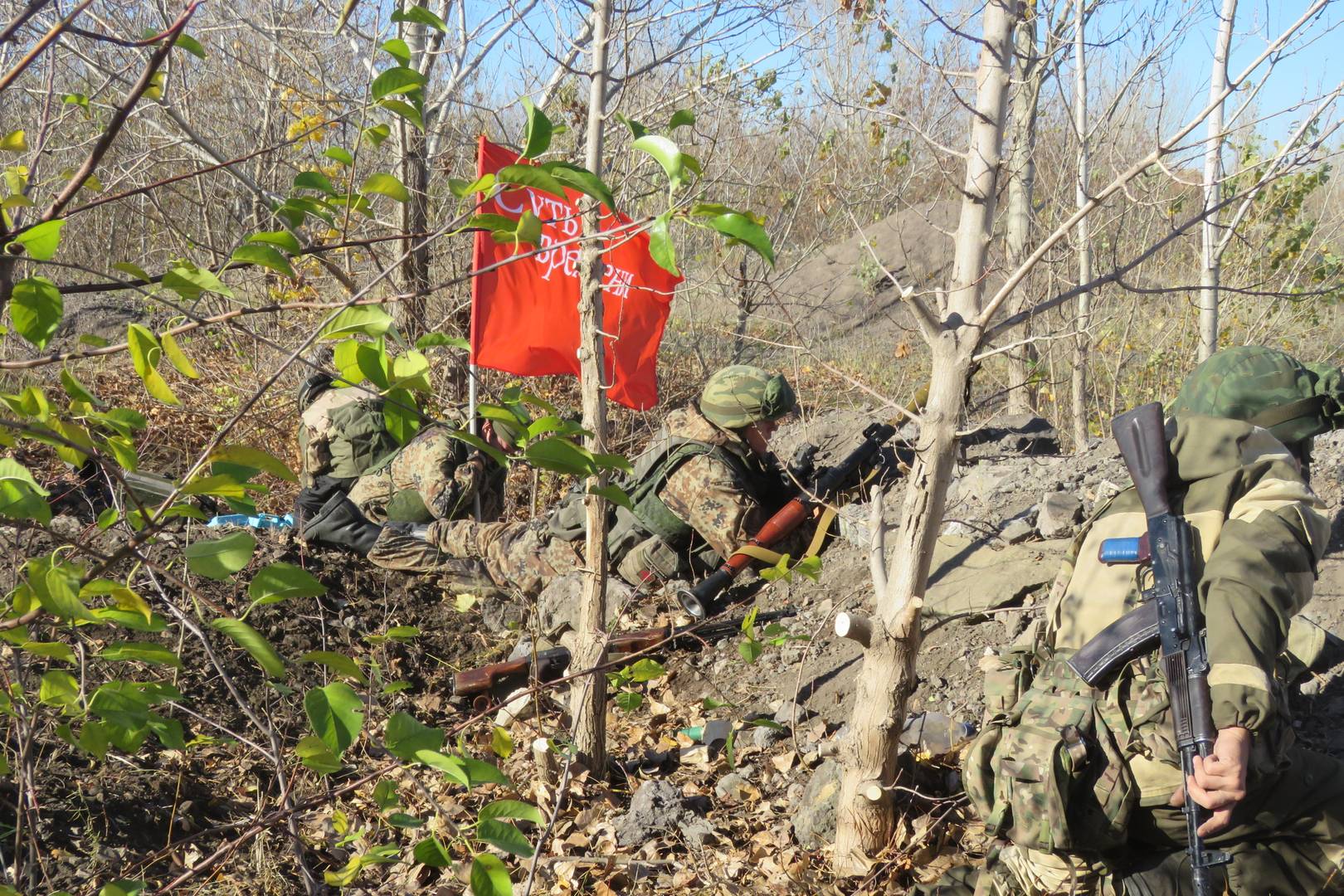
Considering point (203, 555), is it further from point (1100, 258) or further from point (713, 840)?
point (1100, 258)

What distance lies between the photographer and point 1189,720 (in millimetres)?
2455

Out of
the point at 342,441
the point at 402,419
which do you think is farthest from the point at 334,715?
the point at 342,441

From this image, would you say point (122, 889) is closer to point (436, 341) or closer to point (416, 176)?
point (436, 341)

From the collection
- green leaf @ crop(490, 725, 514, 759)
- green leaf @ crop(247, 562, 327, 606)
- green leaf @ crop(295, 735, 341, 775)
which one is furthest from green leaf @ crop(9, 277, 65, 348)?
green leaf @ crop(490, 725, 514, 759)

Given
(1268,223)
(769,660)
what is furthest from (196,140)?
(1268,223)

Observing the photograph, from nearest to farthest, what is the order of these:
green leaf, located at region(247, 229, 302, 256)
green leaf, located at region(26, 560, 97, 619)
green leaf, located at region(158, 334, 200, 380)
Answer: green leaf, located at region(26, 560, 97, 619) → green leaf, located at region(158, 334, 200, 380) → green leaf, located at region(247, 229, 302, 256)

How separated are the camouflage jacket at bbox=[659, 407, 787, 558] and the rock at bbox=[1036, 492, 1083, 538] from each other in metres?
1.54

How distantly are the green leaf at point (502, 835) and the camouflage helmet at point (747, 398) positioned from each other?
4.27 m

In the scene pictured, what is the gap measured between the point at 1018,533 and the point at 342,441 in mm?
4341

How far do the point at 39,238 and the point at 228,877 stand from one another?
2875 millimetres

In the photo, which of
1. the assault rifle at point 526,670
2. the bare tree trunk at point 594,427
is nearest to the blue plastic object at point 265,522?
the assault rifle at point 526,670

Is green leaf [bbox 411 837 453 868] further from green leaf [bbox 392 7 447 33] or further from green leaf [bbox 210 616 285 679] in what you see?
green leaf [bbox 392 7 447 33]

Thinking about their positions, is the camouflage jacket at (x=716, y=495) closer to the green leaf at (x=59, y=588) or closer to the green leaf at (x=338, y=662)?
the green leaf at (x=338, y=662)

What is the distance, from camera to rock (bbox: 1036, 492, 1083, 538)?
4895 millimetres
